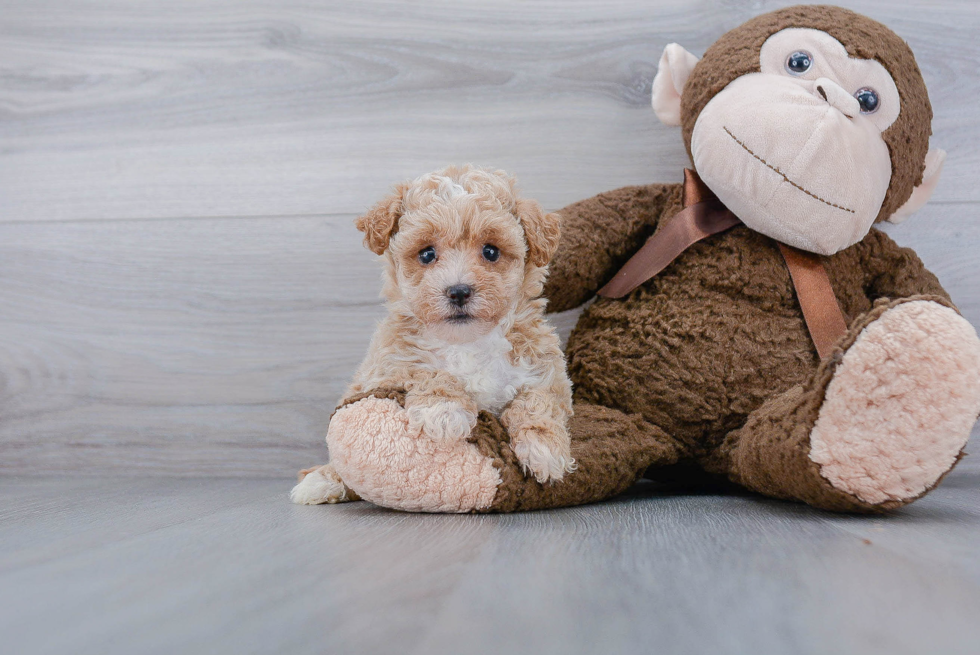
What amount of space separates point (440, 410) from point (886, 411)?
0.49 metres

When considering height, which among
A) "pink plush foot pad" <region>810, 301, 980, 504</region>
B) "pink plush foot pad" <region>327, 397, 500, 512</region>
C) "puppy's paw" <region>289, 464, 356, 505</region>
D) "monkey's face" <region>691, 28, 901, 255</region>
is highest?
"monkey's face" <region>691, 28, 901, 255</region>

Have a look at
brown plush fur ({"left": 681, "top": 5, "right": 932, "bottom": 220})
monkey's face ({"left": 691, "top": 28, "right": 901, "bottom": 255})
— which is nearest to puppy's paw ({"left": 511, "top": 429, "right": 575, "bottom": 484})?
monkey's face ({"left": 691, "top": 28, "right": 901, "bottom": 255})

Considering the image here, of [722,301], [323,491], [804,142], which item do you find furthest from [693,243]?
[323,491]

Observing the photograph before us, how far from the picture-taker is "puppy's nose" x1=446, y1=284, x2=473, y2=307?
0.86 meters

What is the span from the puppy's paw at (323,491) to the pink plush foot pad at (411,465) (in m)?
0.16

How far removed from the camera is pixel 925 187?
113 cm

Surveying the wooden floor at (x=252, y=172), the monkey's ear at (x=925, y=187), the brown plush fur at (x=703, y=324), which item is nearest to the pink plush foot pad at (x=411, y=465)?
the brown plush fur at (x=703, y=324)

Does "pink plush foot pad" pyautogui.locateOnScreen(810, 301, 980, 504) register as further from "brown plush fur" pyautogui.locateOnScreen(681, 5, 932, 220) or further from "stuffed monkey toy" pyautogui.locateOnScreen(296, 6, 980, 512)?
"brown plush fur" pyautogui.locateOnScreen(681, 5, 932, 220)

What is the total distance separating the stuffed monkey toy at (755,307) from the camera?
0.78 meters

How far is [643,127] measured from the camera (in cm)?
132

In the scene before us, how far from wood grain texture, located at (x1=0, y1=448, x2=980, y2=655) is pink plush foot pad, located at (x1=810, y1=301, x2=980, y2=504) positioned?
0.06 metres

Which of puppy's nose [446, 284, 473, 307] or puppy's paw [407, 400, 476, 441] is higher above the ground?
puppy's nose [446, 284, 473, 307]

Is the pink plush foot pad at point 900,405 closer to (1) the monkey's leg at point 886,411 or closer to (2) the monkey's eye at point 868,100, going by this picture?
(1) the monkey's leg at point 886,411

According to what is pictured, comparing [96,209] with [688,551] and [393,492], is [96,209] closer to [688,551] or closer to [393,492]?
[393,492]
